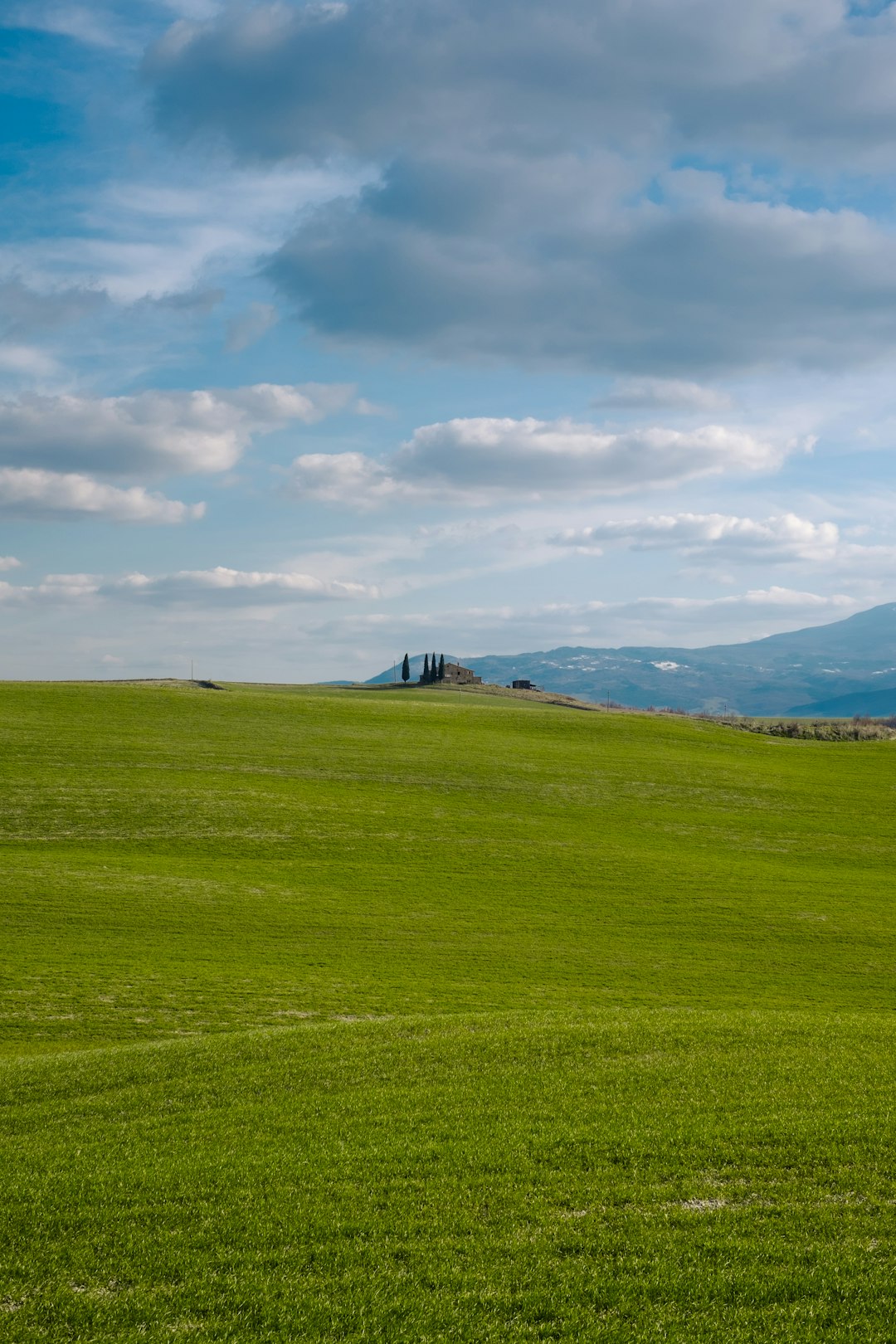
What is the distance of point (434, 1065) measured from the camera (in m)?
16.6

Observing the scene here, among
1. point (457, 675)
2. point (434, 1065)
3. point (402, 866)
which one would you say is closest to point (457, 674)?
point (457, 675)

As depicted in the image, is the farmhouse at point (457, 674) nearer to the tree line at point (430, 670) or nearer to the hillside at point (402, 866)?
the tree line at point (430, 670)

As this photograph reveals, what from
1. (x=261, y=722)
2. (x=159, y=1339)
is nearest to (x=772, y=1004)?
(x=159, y=1339)

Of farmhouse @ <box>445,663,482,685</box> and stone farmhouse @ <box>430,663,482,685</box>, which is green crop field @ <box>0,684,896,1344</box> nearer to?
stone farmhouse @ <box>430,663,482,685</box>

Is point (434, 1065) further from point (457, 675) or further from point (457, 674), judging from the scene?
point (457, 674)

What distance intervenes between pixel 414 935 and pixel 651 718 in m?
55.5

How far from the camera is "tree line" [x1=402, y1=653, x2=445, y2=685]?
182750 mm

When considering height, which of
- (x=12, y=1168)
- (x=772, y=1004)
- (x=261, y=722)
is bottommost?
(x=772, y=1004)

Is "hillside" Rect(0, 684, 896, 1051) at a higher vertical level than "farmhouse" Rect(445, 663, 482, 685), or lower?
lower

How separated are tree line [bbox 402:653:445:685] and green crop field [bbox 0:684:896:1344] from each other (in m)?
128

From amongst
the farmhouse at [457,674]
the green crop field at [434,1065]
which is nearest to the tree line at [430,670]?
the farmhouse at [457,674]

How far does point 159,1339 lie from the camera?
9000mm

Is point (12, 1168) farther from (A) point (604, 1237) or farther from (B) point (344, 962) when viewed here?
(B) point (344, 962)

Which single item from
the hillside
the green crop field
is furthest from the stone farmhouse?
the green crop field
